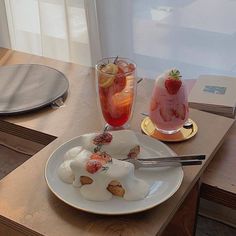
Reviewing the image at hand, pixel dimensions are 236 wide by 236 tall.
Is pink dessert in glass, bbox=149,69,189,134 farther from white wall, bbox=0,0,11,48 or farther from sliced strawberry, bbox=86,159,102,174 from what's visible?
white wall, bbox=0,0,11,48

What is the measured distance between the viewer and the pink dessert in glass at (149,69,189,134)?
40.6 inches

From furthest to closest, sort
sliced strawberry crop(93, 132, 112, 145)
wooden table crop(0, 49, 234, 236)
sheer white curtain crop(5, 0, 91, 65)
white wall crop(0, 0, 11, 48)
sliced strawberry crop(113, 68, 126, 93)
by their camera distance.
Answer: white wall crop(0, 0, 11, 48) → sheer white curtain crop(5, 0, 91, 65) → sliced strawberry crop(113, 68, 126, 93) → sliced strawberry crop(93, 132, 112, 145) → wooden table crop(0, 49, 234, 236)

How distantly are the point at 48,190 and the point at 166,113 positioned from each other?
13.1 inches

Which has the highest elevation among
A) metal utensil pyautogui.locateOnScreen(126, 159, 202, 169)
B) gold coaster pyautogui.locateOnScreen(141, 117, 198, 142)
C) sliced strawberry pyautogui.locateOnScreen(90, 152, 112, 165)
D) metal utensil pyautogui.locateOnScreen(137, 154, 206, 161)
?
sliced strawberry pyautogui.locateOnScreen(90, 152, 112, 165)

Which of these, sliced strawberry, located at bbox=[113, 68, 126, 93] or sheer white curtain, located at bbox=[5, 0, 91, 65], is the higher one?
sliced strawberry, located at bbox=[113, 68, 126, 93]

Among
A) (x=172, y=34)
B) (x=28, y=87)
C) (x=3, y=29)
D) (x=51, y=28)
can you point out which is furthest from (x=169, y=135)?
(x=3, y=29)

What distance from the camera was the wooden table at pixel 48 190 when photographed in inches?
32.1

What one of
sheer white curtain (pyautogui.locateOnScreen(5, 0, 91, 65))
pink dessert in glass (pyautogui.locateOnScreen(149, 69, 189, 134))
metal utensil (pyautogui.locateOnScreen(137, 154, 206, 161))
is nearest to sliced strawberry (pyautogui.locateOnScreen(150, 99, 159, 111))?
pink dessert in glass (pyautogui.locateOnScreen(149, 69, 189, 134))

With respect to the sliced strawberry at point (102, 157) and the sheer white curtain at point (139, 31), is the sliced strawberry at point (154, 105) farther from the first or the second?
the sheer white curtain at point (139, 31)

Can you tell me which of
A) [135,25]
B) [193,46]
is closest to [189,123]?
[193,46]

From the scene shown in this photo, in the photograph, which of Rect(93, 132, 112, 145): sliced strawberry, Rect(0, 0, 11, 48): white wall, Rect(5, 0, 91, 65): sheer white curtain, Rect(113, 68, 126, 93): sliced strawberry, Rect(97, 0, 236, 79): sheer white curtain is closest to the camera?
Rect(93, 132, 112, 145): sliced strawberry

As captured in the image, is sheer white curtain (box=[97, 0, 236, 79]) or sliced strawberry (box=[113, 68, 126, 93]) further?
sheer white curtain (box=[97, 0, 236, 79])

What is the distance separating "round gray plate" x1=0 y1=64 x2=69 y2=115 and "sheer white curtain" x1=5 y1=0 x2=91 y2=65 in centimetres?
58

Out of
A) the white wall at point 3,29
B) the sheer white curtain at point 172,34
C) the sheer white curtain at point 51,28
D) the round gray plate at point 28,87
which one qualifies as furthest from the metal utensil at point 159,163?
the white wall at point 3,29
